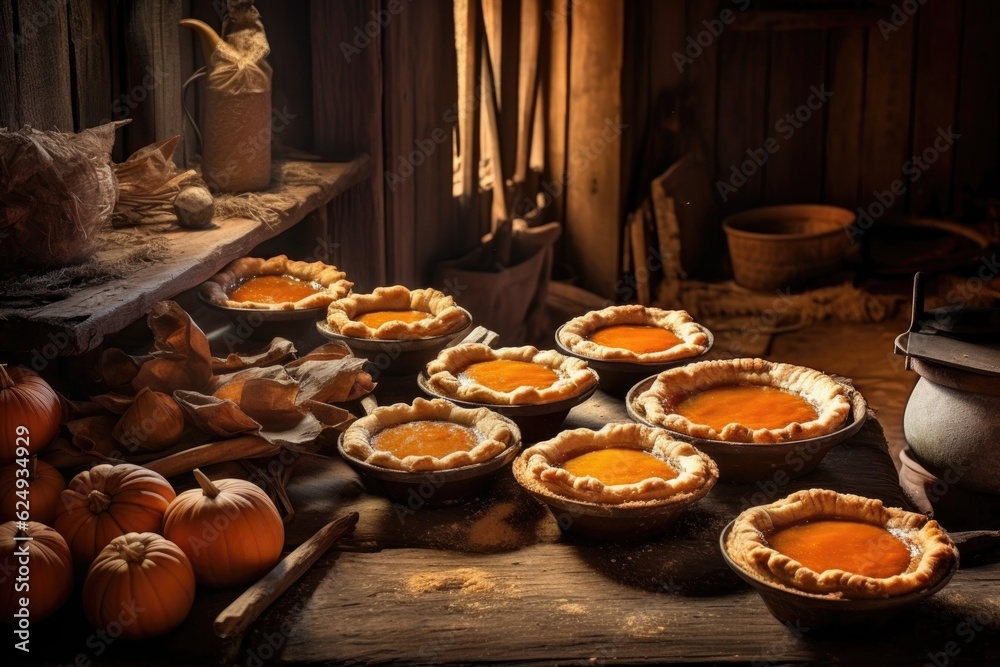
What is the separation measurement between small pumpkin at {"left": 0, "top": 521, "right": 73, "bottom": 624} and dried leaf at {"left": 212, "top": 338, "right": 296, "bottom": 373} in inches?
44.3

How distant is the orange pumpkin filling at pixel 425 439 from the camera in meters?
3.24

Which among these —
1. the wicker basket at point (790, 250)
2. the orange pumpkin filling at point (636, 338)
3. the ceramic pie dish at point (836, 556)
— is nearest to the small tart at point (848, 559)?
the ceramic pie dish at point (836, 556)

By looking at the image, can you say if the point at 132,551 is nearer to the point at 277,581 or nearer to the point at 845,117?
the point at 277,581

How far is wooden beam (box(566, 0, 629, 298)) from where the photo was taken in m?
8.57

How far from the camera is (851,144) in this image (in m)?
9.34

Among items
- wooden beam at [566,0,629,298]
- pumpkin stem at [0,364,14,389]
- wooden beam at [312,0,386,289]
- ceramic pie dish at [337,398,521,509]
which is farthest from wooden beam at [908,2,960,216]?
pumpkin stem at [0,364,14,389]

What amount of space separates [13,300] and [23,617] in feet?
3.17

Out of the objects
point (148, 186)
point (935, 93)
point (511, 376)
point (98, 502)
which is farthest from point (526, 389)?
point (935, 93)

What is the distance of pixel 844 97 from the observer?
9266 mm

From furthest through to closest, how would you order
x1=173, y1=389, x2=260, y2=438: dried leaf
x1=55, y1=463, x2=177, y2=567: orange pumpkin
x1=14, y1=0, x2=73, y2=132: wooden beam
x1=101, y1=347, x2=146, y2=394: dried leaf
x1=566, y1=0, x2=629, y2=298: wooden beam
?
1. x1=566, y1=0, x2=629, y2=298: wooden beam
2. x1=14, y1=0, x2=73, y2=132: wooden beam
3. x1=101, y1=347, x2=146, y2=394: dried leaf
4. x1=173, y1=389, x2=260, y2=438: dried leaf
5. x1=55, y1=463, x2=177, y2=567: orange pumpkin

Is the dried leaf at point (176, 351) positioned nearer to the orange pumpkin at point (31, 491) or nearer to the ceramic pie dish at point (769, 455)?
the orange pumpkin at point (31, 491)

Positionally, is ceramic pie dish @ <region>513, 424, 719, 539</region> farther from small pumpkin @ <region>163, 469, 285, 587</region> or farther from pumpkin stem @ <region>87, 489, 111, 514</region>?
pumpkin stem @ <region>87, 489, 111, 514</region>

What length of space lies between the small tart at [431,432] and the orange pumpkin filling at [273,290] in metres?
1.10

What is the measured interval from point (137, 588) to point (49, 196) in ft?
4.56
